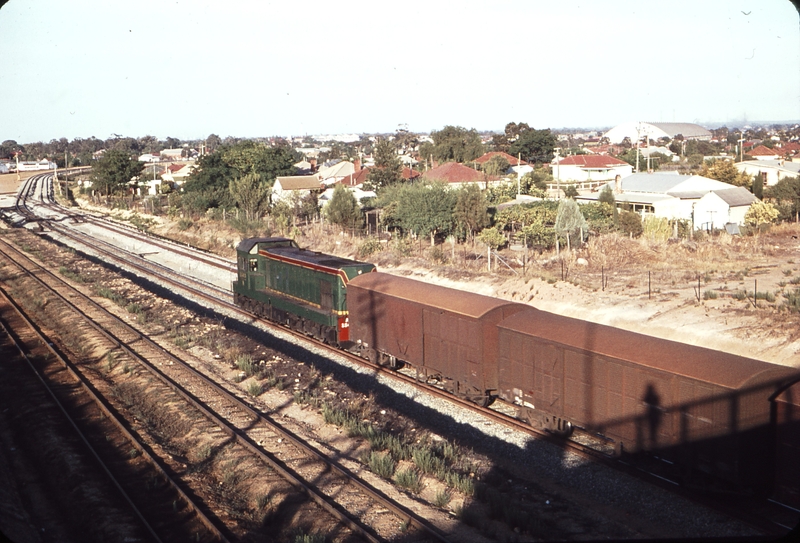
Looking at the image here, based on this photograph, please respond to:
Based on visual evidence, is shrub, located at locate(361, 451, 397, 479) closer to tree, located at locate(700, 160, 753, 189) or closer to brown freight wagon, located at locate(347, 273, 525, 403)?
brown freight wagon, located at locate(347, 273, 525, 403)

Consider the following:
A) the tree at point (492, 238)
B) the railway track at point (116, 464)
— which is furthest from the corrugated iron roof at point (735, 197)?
the railway track at point (116, 464)

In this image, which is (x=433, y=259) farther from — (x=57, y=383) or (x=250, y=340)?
(x=57, y=383)

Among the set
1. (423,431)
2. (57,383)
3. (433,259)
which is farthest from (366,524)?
(433,259)

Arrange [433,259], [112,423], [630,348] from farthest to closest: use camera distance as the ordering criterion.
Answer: [433,259] < [112,423] < [630,348]

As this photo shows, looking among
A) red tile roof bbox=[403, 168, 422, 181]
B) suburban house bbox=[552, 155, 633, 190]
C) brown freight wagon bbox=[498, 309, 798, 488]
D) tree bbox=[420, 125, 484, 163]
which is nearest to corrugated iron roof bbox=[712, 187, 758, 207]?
red tile roof bbox=[403, 168, 422, 181]

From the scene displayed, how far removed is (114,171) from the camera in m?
87.9

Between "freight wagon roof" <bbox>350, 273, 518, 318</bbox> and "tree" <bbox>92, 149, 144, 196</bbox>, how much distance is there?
74.5 metres

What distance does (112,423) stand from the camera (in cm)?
1739

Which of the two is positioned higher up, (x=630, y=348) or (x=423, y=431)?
(x=630, y=348)

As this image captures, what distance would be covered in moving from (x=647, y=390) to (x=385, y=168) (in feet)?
181

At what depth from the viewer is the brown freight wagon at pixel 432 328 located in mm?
17266

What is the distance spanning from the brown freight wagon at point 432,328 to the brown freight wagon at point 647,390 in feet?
1.57

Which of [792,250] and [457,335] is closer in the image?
[457,335]

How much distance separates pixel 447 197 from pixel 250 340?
2158 cm
